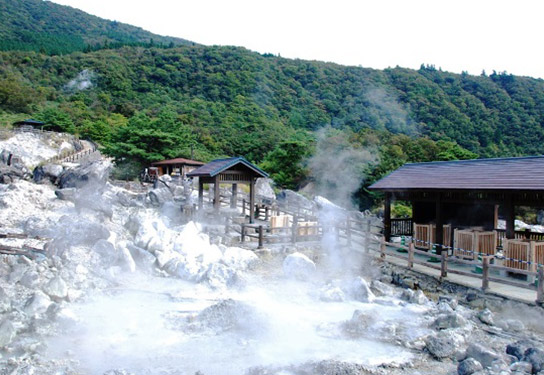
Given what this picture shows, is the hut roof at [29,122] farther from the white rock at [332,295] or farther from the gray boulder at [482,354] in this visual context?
the gray boulder at [482,354]

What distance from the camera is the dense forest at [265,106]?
3400cm

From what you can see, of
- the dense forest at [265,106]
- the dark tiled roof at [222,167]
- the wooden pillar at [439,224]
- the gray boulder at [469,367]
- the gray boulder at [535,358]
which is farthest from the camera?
the dense forest at [265,106]

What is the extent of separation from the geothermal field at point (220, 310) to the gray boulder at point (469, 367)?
2cm

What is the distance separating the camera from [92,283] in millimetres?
10180

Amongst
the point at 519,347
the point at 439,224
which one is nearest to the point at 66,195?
the point at 439,224

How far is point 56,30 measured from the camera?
4518 inches

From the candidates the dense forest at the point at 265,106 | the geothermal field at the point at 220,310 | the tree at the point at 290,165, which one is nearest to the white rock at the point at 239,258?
the geothermal field at the point at 220,310

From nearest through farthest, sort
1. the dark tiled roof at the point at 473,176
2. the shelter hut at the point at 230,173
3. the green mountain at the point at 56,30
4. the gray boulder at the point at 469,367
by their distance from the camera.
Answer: the gray boulder at the point at 469,367 → the dark tiled roof at the point at 473,176 → the shelter hut at the point at 230,173 → the green mountain at the point at 56,30

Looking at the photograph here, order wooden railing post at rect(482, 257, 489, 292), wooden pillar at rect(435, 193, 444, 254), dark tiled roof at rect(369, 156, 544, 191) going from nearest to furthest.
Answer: wooden railing post at rect(482, 257, 489, 292) → dark tiled roof at rect(369, 156, 544, 191) → wooden pillar at rect(435, 193, 444, 254)

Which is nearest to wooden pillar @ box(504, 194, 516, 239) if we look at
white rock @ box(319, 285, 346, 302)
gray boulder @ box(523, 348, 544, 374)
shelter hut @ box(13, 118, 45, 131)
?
gray boulder @ box(523, 348, 544, 374)

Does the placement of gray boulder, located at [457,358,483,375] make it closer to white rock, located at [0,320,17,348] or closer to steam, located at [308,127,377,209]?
white rock, located at [0,320,17,348]

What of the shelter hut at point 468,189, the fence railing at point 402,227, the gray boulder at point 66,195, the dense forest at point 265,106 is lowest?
the fence railing at point 402,227

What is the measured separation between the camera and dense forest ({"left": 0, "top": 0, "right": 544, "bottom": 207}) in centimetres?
3400

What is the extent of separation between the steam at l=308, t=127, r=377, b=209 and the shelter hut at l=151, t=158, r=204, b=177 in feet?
31.7
